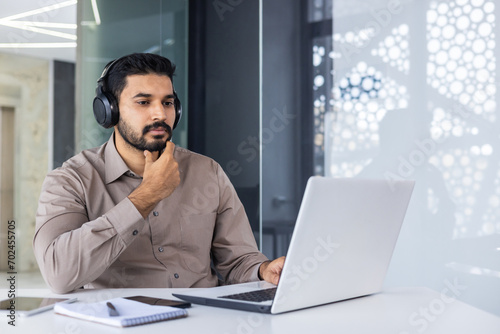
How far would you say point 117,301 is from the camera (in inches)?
46.5

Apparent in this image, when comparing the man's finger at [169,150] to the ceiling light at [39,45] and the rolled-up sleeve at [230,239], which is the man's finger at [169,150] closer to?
the rolled-up sleeve at [230,239]

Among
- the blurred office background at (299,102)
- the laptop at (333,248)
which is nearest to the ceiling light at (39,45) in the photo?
the blurred office background at (299,102)

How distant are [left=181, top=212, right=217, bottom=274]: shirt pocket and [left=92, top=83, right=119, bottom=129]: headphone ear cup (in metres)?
0.39

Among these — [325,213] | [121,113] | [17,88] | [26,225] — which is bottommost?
[26,225]

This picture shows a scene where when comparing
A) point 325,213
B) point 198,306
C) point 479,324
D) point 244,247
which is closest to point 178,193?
point 244,247

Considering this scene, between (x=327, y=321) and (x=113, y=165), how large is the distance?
38.5 inches

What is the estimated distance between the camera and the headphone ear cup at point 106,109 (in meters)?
1.96

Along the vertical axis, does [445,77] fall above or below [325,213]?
above

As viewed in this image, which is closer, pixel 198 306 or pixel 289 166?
pixel 198 306

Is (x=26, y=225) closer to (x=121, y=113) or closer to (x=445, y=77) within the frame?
(x=121, y=113)

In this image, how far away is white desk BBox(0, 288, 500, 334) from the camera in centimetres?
106

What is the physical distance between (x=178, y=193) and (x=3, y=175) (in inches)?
62.6

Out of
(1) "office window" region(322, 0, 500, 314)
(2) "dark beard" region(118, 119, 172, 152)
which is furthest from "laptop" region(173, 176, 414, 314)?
(1) "office window" region(322, 0, 500, 314)

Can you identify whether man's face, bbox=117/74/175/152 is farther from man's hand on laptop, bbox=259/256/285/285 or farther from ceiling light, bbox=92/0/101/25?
ceiling light, bbox=92/0/101/25
